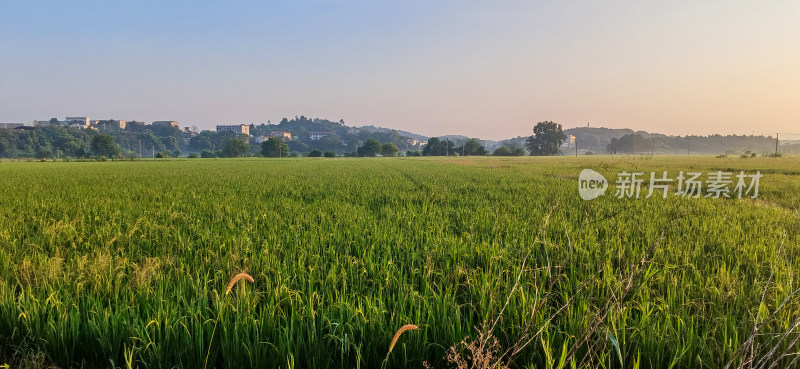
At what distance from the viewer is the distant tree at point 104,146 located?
4003 inches

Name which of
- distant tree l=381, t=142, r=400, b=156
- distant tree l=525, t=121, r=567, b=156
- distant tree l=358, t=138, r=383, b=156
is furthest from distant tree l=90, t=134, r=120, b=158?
distant tree l=525, t=121, r=567, b=156

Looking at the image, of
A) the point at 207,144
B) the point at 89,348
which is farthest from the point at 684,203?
the point at 207,144

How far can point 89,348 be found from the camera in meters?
2.04

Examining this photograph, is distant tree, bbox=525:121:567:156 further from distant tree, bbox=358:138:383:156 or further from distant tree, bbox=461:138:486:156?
distant tree, bbox=358:138:383:156

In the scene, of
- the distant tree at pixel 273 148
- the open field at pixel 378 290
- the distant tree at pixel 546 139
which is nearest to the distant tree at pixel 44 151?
the distant tree at pixel 273 148

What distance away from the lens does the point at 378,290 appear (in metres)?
2.89

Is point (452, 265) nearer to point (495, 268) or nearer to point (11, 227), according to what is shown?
point (495, 268)

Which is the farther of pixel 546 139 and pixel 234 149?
pixel 546 139

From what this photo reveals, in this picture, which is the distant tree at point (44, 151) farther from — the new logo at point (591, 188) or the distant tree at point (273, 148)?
the new logo at point (591, 188)

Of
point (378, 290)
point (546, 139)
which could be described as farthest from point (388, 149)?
point (378, 290)

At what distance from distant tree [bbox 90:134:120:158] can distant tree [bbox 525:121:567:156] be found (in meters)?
127

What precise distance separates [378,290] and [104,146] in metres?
127

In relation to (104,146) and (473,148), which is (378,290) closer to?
(473,148)

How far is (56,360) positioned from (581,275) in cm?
350
